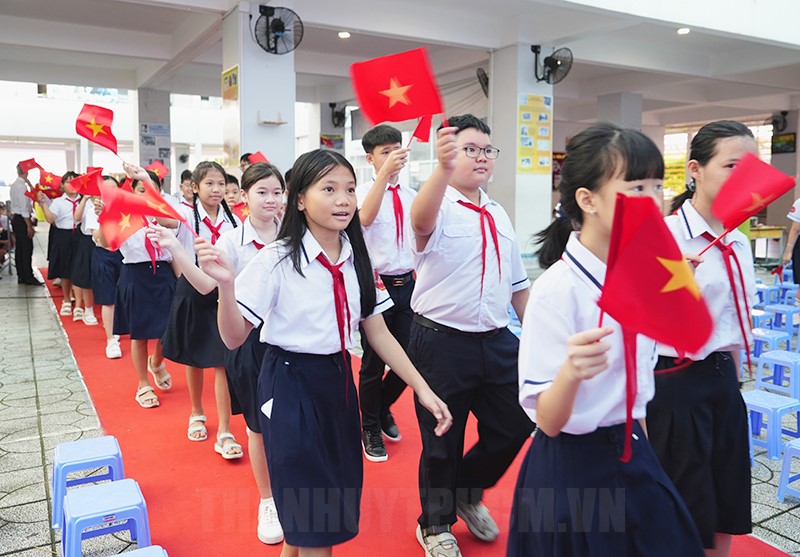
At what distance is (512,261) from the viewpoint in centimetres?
244

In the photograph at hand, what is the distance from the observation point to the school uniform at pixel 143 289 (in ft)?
13.3

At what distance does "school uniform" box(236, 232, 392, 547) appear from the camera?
1.78 m

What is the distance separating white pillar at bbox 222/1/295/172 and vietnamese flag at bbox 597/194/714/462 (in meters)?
6.10

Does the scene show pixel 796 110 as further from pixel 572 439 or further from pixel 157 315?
pixel 572 439

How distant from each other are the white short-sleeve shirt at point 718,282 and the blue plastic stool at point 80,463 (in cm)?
207

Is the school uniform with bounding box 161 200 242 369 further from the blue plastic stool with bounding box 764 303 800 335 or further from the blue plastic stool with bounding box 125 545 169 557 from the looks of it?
the blue plastic stool with bounding box 764 303 800 335

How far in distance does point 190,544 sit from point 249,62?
209 inches

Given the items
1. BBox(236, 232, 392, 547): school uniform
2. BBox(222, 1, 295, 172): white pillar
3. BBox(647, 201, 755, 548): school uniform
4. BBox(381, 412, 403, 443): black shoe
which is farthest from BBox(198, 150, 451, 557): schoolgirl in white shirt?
BBox(222, 1, 295, 172): white pillar

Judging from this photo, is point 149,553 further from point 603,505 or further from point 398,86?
point 398,86

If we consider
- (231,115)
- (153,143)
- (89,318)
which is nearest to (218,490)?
(89,318)

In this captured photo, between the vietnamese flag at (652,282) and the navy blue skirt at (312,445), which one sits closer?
the vietnamese flag at (652,282)

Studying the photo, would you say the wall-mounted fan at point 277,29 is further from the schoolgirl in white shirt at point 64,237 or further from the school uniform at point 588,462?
the school uniform at point 588,462

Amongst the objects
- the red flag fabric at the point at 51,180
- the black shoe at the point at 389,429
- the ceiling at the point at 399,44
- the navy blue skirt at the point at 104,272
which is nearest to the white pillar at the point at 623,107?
the ceiling at the point at 399,44

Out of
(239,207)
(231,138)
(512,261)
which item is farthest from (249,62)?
(512,261)
